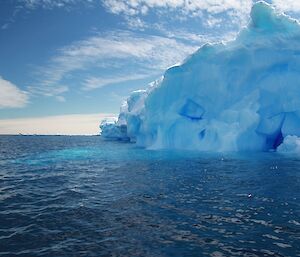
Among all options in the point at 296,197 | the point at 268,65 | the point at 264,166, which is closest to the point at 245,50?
the point at 268,65

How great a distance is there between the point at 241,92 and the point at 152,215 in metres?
27.2

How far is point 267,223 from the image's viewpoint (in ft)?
32.9

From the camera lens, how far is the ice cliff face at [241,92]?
33.3m

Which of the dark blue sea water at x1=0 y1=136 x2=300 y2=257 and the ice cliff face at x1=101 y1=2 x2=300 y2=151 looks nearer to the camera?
the dark blue sea water at x1=0 y1=136 x2=300 y2=257

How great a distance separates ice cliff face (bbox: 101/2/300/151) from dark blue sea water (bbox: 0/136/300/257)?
52.7 ft

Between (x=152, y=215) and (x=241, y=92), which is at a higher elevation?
(x=241, y=92)

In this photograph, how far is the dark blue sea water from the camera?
8.20 m

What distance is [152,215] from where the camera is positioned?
1105 cm

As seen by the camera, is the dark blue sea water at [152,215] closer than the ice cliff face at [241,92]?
Yes

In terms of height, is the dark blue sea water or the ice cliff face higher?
the ice cliff face

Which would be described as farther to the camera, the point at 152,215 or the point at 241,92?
the point at 241,92

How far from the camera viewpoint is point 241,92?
3556cm

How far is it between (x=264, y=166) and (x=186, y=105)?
1670cm

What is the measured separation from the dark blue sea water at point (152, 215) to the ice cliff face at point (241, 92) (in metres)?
16.1
